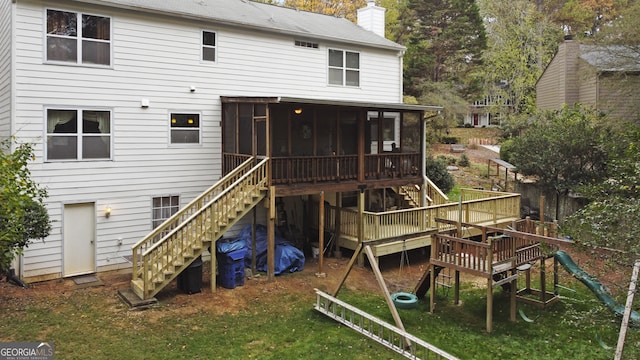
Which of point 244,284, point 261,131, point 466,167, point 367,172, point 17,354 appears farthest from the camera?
point 466,167

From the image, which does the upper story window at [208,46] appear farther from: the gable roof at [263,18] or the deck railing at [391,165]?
the deck railing at [391,165]

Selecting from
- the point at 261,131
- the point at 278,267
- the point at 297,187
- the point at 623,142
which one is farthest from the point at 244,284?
the point at 623,142

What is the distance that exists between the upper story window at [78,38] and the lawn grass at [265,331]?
19.6 ft

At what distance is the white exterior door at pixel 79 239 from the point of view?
12547 millimetres

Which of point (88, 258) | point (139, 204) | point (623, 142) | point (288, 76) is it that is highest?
point (288, 76)

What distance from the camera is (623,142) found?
1678cm

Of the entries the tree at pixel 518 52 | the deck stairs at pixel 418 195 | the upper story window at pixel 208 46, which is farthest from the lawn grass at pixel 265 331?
the tree at pixel 518 52

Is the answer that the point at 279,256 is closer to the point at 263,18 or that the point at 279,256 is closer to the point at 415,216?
the point at 415,216

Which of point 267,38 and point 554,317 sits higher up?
point 267,38

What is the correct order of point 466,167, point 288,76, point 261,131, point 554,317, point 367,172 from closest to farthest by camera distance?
point 554,317 → point 261,131 → point 367,172 → point 288,76 → point 466,167

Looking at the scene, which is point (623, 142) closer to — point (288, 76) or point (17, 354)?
point (288, 76)

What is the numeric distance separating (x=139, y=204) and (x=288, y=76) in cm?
650

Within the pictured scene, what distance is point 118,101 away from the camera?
13.0m

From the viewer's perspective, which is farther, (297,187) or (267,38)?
(267,38)
